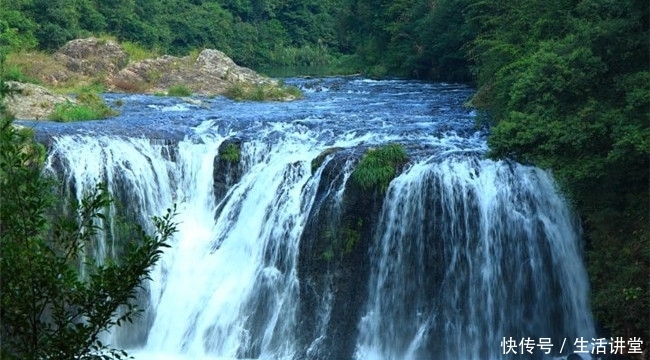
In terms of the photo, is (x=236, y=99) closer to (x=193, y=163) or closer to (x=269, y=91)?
(x=269, y=91)

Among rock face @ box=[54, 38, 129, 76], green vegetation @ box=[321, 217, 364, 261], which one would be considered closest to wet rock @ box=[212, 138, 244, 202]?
green vegetation @ box=[321, 217, 364, 261]

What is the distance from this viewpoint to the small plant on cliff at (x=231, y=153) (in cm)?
1409

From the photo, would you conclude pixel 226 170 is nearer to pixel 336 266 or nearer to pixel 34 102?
pixel 336 266

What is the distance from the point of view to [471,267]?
11.5 m

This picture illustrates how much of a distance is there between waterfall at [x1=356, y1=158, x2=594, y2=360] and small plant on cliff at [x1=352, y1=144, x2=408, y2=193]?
0.22 meters

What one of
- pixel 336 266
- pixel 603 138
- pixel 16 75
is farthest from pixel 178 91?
pixel 603 138

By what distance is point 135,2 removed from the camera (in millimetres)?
38062

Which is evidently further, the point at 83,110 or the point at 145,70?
the point at 145,70

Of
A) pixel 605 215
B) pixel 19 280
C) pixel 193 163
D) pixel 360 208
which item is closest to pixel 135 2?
pixel 193 163

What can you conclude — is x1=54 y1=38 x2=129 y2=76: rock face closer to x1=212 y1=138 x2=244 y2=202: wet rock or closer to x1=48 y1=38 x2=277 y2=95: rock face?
x1=48 y1=38 x2=277 y2=95: rock face

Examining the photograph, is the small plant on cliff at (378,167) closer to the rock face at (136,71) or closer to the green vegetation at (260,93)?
the green vegetation at (260,93)

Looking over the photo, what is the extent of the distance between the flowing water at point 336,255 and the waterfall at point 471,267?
0.02 meters

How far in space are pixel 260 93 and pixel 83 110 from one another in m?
6.50

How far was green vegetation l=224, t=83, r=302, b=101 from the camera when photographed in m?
22.6
